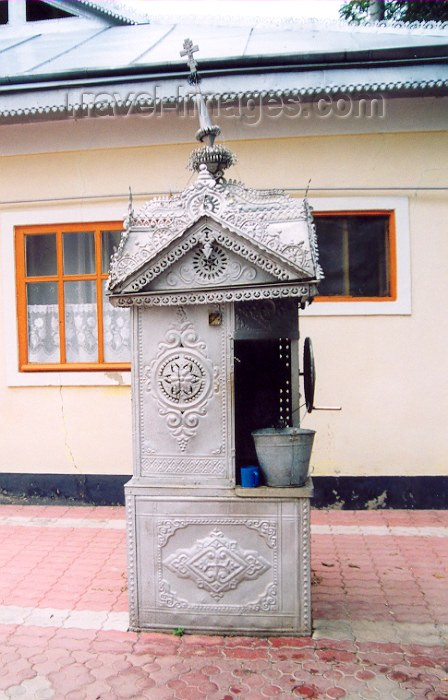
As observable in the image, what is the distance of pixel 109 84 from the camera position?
6320mm

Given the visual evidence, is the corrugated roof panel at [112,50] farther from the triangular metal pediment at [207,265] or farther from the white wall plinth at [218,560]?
the white wall plinth at [218,560]

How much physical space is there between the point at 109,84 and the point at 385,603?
17.9 feet

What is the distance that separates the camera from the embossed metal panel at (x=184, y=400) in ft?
12.7

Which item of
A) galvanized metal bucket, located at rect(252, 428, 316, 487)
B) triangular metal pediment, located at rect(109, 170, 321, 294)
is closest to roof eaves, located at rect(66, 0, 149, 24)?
triangular metal pediment, located at rect(109, 170, 321, 294)

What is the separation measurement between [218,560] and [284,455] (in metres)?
0.79

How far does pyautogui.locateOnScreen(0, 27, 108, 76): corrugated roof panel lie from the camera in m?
6.96

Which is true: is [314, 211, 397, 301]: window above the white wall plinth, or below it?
above

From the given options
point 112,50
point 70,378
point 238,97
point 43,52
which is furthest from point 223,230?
point 43,52

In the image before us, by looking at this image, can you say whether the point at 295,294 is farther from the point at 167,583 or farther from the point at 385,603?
the point at 385,603

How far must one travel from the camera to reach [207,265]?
3814 mm

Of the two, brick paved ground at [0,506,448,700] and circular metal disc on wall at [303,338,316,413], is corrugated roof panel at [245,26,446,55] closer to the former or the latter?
circular metal disc on wall at [303,338,316,413]

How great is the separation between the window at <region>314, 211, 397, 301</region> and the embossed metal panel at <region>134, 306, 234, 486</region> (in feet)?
9.61

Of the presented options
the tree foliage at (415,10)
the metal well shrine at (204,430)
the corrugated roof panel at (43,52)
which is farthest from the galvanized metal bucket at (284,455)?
the tree foliage at (415,10)

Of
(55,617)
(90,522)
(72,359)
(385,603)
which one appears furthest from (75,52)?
(385,603)
